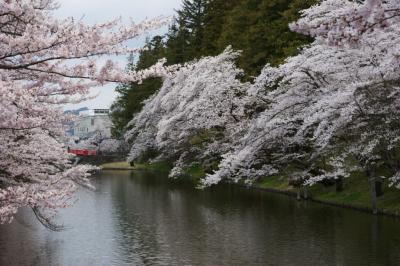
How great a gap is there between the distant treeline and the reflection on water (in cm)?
800

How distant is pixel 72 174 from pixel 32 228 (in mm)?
12071

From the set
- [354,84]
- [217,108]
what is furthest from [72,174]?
[217,108]

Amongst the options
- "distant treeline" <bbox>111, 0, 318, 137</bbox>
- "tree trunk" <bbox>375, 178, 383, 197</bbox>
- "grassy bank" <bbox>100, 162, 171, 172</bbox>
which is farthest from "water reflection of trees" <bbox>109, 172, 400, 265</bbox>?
"grassy bank" <bbox>100, 162, 171, 172</bbox>

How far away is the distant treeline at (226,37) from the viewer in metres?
38.0

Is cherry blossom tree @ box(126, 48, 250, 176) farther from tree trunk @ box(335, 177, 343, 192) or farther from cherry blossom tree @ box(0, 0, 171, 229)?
cherry blossom tree @ box(0, 0, 171, 229)

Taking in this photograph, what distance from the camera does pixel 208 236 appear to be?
20547 millimetres

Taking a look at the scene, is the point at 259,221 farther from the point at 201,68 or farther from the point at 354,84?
the point at 201,68

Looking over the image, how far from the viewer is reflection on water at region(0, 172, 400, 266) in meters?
16.8

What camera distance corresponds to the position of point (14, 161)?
13344 mm

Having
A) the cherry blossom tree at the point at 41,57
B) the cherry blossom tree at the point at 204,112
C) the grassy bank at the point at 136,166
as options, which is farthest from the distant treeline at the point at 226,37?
the cherry blossom tree at the point at 41,57

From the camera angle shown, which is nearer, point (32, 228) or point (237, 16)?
point (32, 228)

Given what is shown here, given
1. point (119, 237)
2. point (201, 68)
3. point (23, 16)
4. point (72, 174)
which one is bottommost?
point (119, 237)

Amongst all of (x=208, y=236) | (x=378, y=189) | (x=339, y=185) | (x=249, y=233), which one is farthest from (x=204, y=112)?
(x=208, y=236)

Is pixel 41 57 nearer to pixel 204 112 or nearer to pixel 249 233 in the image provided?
pixel 249 233
